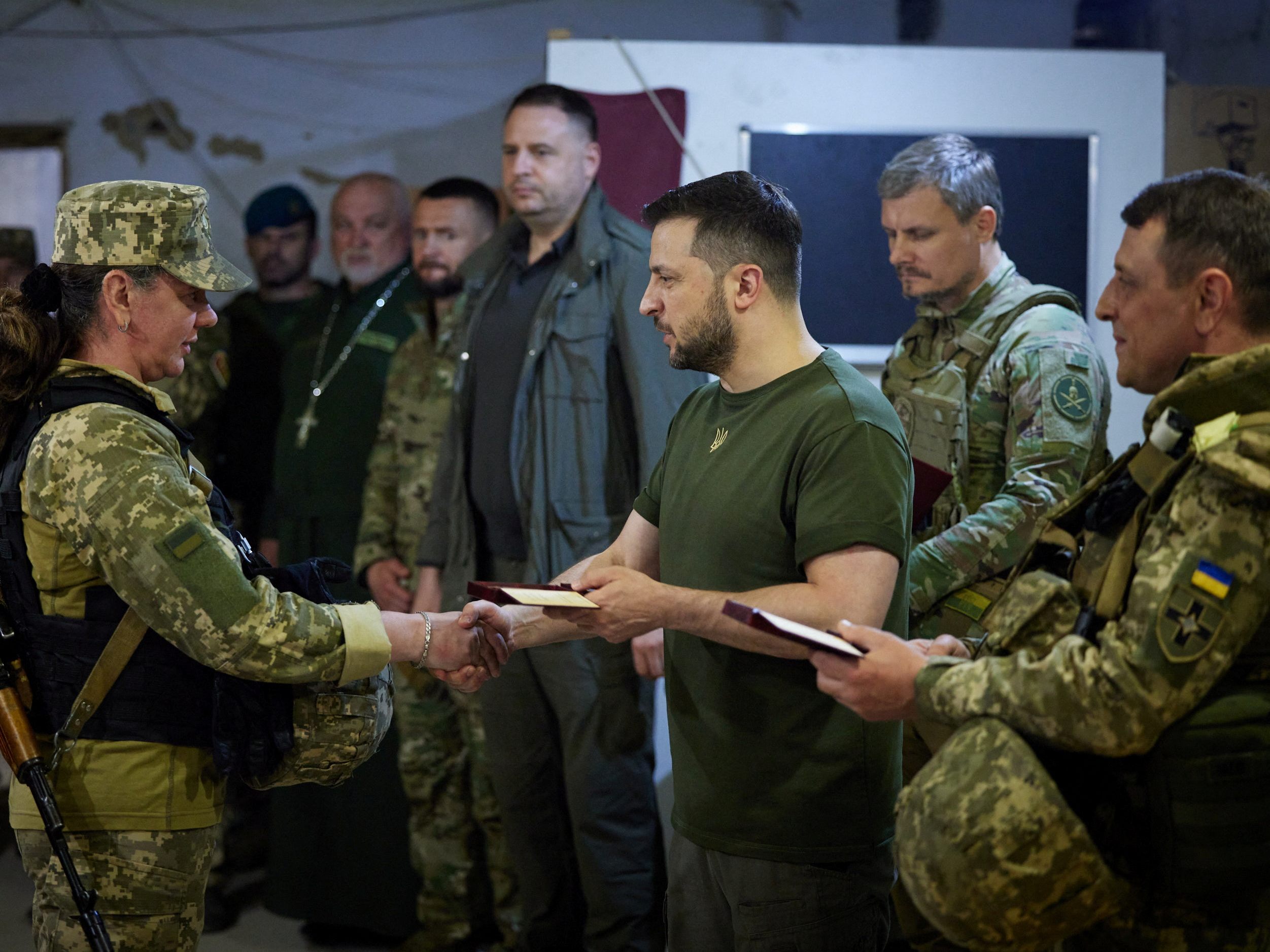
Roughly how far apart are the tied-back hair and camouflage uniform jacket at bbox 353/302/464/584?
64.1 inches

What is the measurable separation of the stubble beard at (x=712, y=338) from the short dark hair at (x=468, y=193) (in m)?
2.16

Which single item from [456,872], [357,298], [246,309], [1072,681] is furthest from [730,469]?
[246,309]

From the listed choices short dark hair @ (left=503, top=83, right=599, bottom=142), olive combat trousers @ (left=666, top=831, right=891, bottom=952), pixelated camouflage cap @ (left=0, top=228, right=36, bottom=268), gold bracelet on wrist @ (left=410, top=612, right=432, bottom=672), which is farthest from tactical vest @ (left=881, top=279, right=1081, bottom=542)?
pixelated camouflage cap @ (left=0, top=228, right=36, bottom=268)

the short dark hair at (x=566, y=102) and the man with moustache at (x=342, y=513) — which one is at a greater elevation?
the short dark hair at (x=566, y=102)

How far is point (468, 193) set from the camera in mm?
3982

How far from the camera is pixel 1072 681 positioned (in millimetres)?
1437

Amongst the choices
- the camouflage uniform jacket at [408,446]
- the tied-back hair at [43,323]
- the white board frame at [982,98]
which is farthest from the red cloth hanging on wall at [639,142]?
the tied-back hair at [43,323]

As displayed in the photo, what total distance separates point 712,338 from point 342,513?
221 centimetres

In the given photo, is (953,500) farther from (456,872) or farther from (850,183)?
(456,872)

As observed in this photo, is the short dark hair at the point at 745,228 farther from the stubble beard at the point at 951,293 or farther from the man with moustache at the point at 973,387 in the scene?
the stubble beard at the point at 951,293

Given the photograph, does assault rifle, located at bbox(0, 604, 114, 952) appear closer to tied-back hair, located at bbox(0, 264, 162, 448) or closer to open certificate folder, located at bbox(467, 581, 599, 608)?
tied-back hair, located at bbox(0, 264, 162, 448)

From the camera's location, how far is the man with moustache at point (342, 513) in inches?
146

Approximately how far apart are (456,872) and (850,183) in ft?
7.75

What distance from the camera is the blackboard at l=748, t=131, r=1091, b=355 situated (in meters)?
3.52
